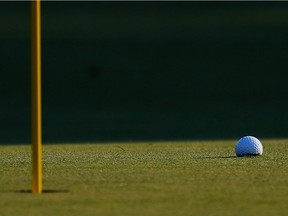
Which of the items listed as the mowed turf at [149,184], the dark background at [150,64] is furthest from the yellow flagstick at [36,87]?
the dark background at [150,64]

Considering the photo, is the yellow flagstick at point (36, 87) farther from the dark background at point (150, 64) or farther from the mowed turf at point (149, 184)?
the dark background at point (150, 64)

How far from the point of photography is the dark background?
122 ft

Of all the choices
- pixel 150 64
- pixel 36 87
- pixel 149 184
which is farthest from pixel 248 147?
pixel 150 64

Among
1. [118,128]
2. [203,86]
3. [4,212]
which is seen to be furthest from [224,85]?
[4,212]

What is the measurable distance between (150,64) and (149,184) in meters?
27.5

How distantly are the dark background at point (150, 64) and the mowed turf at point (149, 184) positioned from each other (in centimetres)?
1583

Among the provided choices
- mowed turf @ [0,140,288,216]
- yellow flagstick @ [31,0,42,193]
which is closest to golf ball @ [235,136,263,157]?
mowed turf @ [0,140,288,216]

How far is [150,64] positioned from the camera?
42281mm

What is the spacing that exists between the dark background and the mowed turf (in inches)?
623

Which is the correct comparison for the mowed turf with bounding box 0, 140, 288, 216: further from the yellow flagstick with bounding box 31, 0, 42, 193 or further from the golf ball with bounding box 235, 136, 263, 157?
the yellow flagstick with bounding box 31, 0, 42, 193

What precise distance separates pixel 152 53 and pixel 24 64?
15.2 feet

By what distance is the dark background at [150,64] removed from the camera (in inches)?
1469

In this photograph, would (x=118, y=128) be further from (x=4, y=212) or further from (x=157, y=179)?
(x=4, y=212)

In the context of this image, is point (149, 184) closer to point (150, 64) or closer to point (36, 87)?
point (36, 87)
